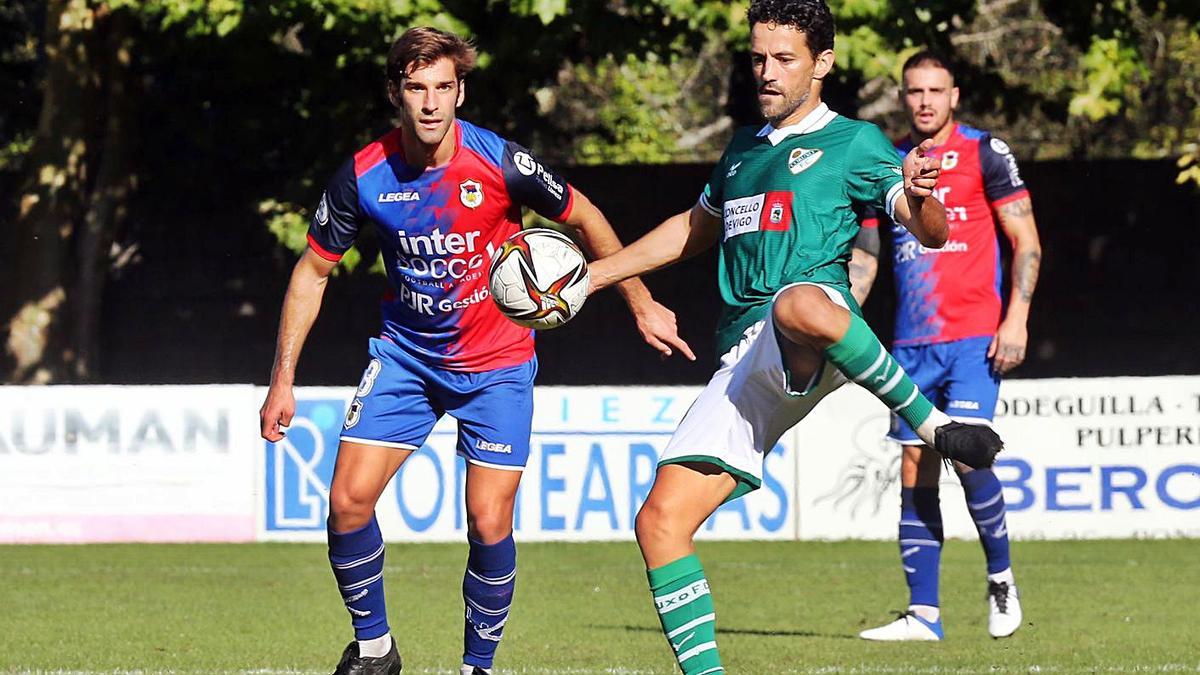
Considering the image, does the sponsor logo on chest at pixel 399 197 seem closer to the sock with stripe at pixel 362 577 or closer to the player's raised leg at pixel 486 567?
the player's raised leg at pixel 486 567

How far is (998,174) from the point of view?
25.8 ft

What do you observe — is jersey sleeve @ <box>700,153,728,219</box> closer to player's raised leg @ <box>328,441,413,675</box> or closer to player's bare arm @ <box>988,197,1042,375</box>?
player's raised leg @ <box>328,441,413,675</box>

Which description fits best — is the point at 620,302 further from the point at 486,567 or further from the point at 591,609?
the point at 486,567

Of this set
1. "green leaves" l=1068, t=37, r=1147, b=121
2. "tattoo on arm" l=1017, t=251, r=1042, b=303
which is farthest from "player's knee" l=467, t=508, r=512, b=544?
"green leaves" l=1068, t=37, r=1147, b=121

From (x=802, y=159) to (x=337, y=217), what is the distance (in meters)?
1.63

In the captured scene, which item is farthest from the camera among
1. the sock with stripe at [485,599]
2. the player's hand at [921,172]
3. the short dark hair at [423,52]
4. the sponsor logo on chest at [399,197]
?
the sock with stripe at [485,599]

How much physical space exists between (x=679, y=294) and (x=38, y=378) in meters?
5.77

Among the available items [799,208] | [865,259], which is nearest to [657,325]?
→ [799,208]

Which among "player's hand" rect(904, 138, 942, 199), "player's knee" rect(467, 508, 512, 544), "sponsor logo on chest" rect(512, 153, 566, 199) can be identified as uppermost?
"player's hand" rect(904, 138, 942, 199)

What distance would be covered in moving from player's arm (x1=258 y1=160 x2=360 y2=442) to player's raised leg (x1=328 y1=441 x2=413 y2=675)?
0.87ft

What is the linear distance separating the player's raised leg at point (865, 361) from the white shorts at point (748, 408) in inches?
5.8

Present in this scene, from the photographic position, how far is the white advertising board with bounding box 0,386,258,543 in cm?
1284

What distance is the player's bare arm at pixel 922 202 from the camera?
508 cm

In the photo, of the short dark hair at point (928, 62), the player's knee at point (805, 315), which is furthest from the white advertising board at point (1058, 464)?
the player's knee at point (805, 315)
